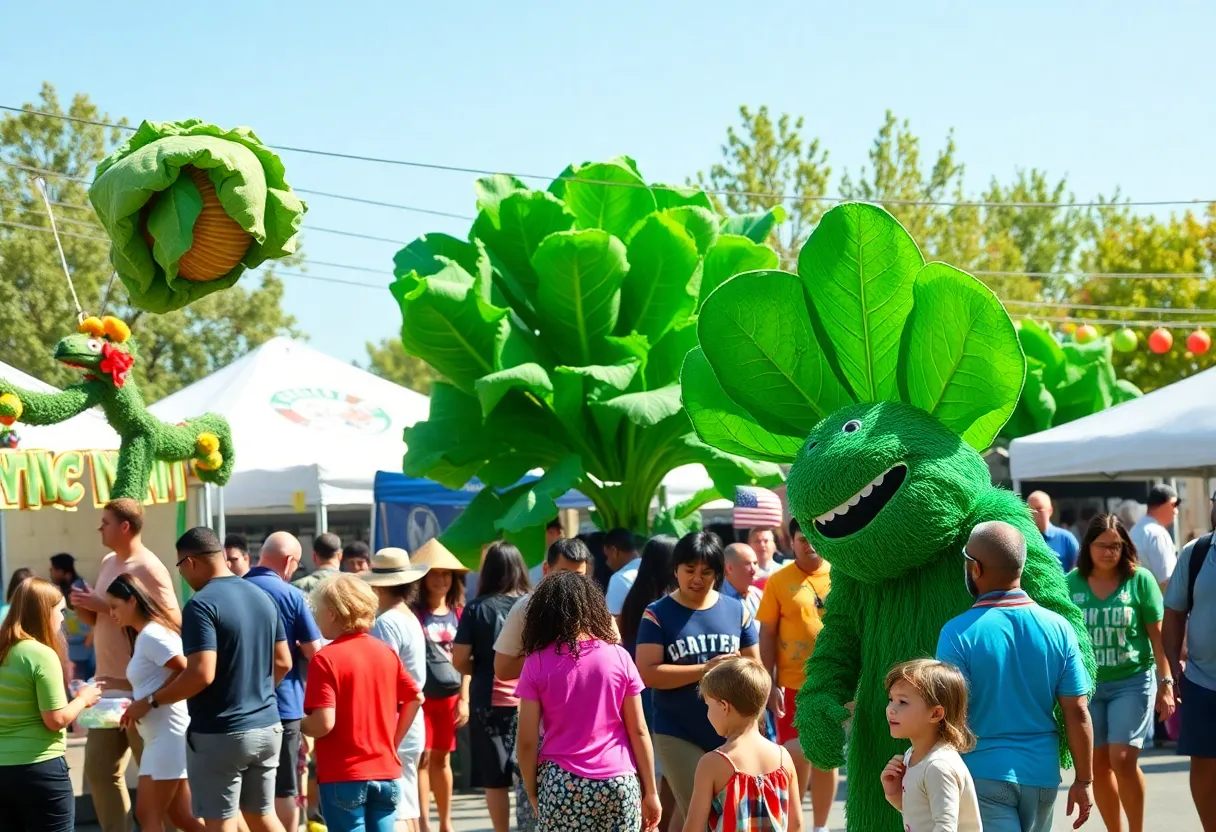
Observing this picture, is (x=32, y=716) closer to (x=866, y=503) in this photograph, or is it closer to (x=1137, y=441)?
(x=866, y=503)

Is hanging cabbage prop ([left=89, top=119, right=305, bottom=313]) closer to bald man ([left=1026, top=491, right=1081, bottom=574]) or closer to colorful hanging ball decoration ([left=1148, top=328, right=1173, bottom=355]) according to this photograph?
bald man ([left=1026, top=491, right=1081, bottom=574])

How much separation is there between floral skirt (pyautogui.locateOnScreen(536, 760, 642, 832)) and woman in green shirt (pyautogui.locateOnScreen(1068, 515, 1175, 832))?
256 centimetres

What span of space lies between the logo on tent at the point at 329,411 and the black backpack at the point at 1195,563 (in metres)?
8.33

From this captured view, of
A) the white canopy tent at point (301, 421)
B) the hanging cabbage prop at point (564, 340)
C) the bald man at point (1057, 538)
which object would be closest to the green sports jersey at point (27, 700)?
the hanging cabbage prop at point (564, 340)

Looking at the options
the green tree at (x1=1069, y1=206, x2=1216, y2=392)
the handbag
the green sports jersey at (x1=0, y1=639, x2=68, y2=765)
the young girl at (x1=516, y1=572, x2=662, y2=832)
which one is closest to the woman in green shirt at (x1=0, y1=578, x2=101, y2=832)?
the green sports jersey at (x1=0, y1=639, x2=68, y2=765)

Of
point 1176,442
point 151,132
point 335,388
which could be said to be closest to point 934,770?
point 151,132

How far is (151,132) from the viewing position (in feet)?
8.97

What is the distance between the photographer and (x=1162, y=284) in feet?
89.1

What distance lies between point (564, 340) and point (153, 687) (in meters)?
3.91

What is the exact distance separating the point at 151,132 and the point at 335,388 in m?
10.9

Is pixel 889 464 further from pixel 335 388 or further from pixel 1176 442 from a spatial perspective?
pixel 335 388

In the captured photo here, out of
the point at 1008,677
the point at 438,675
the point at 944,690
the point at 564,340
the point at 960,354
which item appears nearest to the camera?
the point at 944,690

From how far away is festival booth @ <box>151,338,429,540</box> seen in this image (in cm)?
1205

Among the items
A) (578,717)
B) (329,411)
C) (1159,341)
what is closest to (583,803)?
(578,717)
